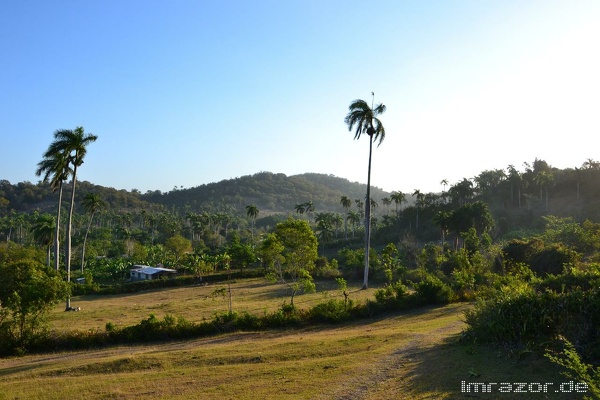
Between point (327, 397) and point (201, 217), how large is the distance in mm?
105685

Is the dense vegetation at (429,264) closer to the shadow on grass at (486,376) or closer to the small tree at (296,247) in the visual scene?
the small tree at (296,247)

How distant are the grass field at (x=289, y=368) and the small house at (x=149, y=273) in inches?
1708

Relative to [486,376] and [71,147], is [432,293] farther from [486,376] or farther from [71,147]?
[71,147]

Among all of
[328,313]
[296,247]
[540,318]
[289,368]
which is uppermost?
[296,247]

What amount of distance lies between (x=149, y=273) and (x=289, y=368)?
54.0 meters

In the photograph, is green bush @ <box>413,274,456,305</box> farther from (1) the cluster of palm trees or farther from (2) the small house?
(2) the small house

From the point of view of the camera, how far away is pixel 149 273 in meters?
65.6

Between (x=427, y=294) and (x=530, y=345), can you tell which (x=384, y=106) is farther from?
(x=530, y=345)

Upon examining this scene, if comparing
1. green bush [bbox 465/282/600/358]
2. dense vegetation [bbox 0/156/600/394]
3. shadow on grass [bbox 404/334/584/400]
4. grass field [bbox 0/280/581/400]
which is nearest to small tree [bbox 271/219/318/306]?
dense vegetation [bbox 0/156/600/394]

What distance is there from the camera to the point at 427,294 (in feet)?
108

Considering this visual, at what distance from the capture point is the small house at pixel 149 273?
2586 inches

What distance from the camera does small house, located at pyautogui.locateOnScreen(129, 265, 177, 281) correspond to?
2586 inches

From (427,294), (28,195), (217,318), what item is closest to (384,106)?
(427,294)

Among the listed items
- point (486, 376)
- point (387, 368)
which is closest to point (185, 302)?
point (387, 368)
